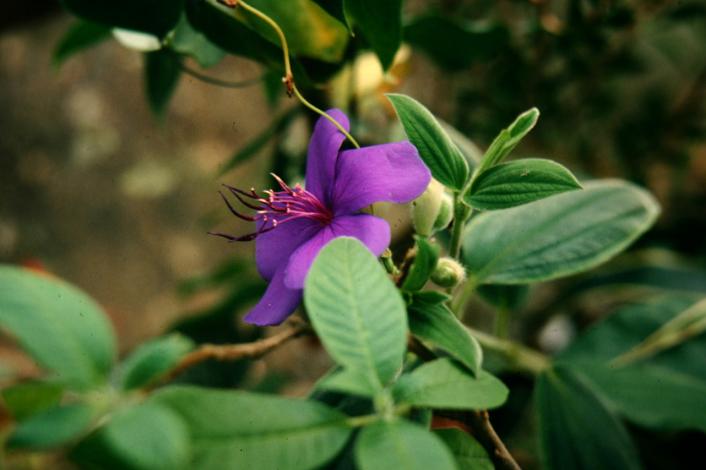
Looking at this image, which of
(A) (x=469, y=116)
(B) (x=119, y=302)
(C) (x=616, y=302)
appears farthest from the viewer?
(B) (x=119, y=302)

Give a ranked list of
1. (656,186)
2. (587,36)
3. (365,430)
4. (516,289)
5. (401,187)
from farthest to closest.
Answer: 1. (656,186)
2. (587,36)
3. (516,289)
4. (401,187)
5. (365,430)

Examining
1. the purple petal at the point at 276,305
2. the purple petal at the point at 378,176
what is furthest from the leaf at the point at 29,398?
the purple petal at the point at 378,176

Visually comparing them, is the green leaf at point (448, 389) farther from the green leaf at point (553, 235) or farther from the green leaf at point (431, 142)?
the green leaf at point (553, 235)

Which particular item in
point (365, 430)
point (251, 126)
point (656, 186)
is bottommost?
point (251, 126)

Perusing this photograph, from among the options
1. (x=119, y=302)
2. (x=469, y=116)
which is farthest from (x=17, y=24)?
(x=469, y=116)

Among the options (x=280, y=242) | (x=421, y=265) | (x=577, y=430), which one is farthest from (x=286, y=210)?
(x=577, y=430)

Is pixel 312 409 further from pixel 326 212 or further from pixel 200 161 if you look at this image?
pixel 200 161

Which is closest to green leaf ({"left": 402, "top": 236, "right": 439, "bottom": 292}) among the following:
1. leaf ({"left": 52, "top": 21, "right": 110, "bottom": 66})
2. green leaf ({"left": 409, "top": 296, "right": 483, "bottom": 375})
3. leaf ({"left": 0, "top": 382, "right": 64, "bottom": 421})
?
green leaf ({"left": 409, "top": 296, "right": 483, "bottom": 375})
